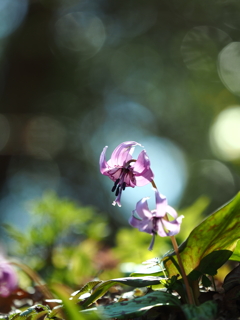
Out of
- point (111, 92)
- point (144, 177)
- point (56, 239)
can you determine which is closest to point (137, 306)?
point (144, 177)

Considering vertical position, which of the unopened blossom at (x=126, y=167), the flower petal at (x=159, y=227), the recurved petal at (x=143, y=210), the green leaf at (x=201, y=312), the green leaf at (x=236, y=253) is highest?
the unopened blossom at (x=126, y=167)

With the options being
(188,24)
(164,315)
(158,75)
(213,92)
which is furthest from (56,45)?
(164,315)

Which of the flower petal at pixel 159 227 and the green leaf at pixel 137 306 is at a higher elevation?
the flower petal at pixel 159 227

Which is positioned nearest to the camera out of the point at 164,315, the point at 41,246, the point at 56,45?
the point at 164,315

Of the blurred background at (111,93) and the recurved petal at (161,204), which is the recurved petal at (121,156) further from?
the blurred background at (111,93)

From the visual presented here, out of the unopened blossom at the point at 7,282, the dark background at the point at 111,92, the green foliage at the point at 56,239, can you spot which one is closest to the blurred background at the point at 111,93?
the dark background at the point at 111,92

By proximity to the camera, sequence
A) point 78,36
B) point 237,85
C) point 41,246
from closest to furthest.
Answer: point 41,246, point 237,85, point 78,36

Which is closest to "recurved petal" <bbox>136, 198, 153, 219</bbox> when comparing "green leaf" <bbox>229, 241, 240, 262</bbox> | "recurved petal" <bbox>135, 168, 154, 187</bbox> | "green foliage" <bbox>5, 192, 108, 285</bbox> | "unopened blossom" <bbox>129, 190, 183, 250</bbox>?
"unopened blossom" <bbox>129, 190, 183, 250</bbox>

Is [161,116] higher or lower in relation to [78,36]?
lower

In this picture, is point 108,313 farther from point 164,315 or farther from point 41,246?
point 41,246
